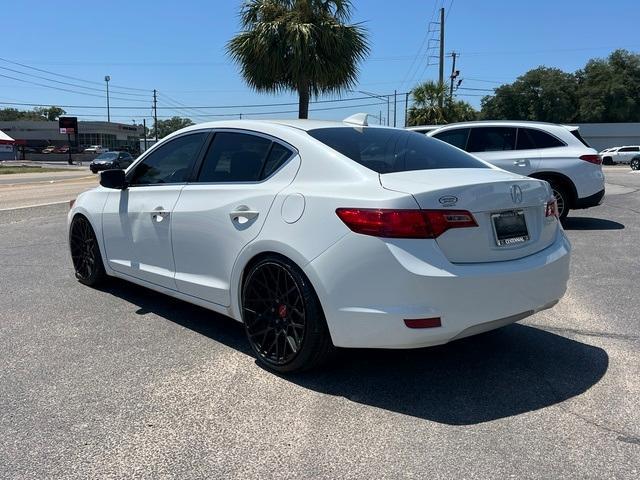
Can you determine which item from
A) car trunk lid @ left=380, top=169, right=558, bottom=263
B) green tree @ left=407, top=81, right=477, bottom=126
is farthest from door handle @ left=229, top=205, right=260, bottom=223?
green tree @ left=407, top=81, right=477, bottom=126

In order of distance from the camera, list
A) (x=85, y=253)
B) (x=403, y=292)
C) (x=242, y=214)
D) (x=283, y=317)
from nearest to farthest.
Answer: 1. (x=403, y=292)
2. (x=283, y=317)
3. (x=242, y=214)
4. (x=85, y=253)

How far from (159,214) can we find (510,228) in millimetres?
2694

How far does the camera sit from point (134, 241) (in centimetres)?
504

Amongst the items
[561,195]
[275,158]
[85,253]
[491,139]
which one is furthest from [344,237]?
[491,139]

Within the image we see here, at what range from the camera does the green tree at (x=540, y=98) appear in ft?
259

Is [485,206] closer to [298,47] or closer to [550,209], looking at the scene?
[550,209]

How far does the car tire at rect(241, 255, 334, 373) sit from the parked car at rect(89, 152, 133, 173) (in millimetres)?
39015

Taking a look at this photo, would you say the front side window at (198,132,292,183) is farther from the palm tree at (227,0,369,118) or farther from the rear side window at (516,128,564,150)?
the palm tree at (227,0,369,118)

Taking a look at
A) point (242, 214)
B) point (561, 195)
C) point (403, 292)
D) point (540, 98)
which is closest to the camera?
point (403, 292)

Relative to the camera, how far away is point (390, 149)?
4.12m

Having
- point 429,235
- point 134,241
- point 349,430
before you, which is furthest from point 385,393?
point 134,241

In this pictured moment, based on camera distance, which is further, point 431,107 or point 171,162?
point 431,107

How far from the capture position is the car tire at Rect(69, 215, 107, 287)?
18.8 ft

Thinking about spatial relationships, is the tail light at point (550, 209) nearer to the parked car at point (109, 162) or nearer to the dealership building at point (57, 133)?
the parked car at point (109, 162)
